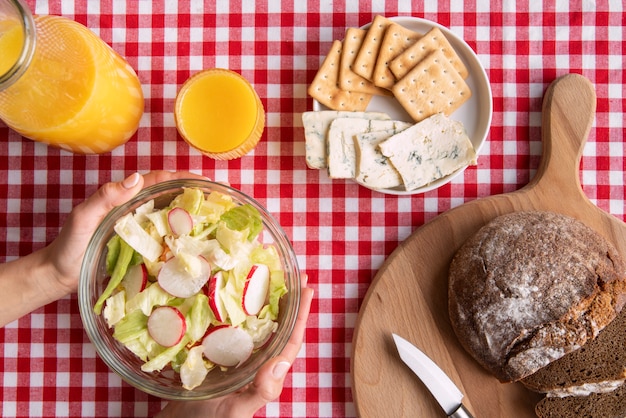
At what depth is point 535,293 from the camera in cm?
126

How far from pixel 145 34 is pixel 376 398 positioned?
111cm

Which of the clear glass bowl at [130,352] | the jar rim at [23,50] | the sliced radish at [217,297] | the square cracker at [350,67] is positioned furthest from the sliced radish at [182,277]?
the square cracker at [350,67]

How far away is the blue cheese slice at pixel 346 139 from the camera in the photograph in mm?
1416

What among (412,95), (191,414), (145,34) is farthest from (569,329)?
(145,34)

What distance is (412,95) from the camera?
56.4 inches

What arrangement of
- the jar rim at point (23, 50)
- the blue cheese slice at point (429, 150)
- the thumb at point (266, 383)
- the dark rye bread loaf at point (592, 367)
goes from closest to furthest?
the jar rim at point (23, 50)
the thumb at point (266, 383)
the dark rye bread loaf at point (592, 367)
the blue cheese slice at point (429, 150)

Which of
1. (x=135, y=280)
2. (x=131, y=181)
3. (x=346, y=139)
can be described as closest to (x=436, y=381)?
(x=346, y=139)

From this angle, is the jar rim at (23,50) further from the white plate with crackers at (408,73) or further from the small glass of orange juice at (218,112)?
the white plate with crackers at (408,73)

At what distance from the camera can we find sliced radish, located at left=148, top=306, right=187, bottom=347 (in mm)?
1138

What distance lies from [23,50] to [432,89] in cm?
91

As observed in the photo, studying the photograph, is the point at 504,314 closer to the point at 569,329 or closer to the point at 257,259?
the point at 569,329

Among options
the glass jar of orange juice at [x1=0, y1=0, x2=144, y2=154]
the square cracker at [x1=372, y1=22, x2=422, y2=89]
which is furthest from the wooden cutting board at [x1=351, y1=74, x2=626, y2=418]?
the glass jar of orange juice at [x1=0, y1=0, x2=144, y2=154]

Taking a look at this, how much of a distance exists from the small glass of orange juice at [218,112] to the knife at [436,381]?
2.11ft

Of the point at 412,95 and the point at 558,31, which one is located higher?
the point at 558,31
